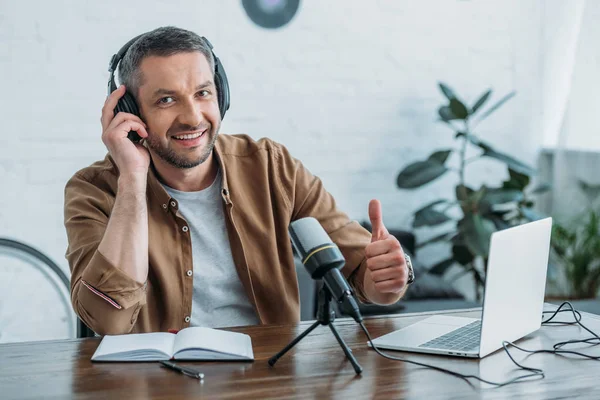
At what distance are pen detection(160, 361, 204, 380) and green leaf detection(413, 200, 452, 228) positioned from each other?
7.13 ft

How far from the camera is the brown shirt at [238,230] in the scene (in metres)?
1.71

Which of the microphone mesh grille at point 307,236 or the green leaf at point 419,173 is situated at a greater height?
the microphone mesh grille at point 307,236

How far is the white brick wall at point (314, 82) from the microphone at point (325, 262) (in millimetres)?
1941

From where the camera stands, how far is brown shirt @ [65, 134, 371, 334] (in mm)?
1705

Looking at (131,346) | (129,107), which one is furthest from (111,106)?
(131,346)

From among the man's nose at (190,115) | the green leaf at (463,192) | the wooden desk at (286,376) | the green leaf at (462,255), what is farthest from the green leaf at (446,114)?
the wooden desk at (286,376)

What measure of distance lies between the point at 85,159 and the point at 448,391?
7.07ft

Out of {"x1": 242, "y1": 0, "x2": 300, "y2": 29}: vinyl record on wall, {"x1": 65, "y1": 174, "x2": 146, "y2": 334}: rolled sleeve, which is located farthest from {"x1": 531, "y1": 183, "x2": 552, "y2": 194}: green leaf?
{"x1": 65, "y1": 174, "x2": 146, "y2": 334}: rolled sleeve

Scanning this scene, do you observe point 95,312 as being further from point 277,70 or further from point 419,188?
point 419,188

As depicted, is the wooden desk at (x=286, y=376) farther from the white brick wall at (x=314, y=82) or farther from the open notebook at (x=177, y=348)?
the white brick wall at (x=314, y=82)

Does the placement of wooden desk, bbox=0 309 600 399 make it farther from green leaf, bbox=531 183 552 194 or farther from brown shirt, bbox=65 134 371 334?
green leaf, bbox=531 183 552 194

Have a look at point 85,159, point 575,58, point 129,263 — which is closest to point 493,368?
point 129,263

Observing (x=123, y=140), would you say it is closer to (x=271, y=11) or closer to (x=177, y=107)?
(x=177, y=107)

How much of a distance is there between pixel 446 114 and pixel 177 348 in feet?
7.53
